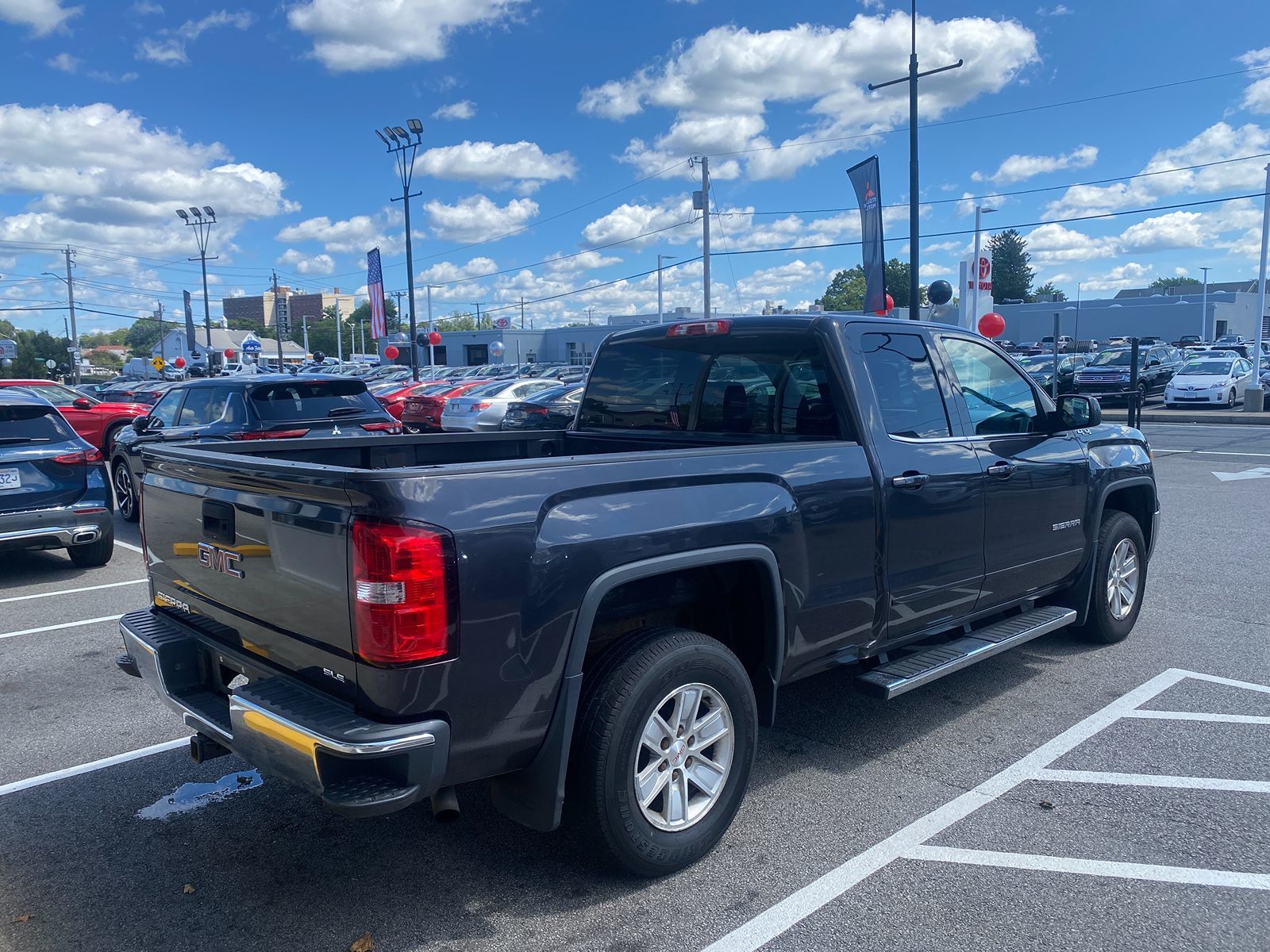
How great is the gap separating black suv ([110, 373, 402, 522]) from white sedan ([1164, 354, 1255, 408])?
2743cm

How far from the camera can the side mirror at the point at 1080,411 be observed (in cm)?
524

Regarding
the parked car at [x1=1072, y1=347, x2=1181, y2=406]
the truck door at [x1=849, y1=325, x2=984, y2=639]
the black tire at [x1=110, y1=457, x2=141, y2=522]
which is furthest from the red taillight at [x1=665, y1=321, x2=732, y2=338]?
the parked car at [x1=1072, y1=347, x2=1181, y2=406]

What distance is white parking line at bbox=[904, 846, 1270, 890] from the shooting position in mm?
3236

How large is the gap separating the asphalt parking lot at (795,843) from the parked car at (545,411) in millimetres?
8676

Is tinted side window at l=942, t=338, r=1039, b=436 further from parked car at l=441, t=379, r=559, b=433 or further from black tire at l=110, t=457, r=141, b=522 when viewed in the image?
parked car at l=441, t=379, r=559, b=433

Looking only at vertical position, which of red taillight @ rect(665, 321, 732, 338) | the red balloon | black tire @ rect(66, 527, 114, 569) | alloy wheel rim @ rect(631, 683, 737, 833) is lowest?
black tire @ rect(66, 527, 114, 569)

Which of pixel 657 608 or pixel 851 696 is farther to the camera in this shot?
pixel 851 696

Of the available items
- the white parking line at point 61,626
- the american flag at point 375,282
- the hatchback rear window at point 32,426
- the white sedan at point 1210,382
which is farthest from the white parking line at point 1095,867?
the american flag at point 375,282

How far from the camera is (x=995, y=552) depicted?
467 centimetres

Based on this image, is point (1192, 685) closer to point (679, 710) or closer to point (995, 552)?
point (995, 552)

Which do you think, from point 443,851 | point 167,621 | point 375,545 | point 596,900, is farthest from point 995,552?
point 167,621

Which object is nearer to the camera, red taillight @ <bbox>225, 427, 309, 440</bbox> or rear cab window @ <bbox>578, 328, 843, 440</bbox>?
rear cab window @ <bbox>578, 328, 843, 440</bbox>

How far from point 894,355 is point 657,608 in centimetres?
181

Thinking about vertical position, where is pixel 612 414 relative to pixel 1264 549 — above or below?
above
